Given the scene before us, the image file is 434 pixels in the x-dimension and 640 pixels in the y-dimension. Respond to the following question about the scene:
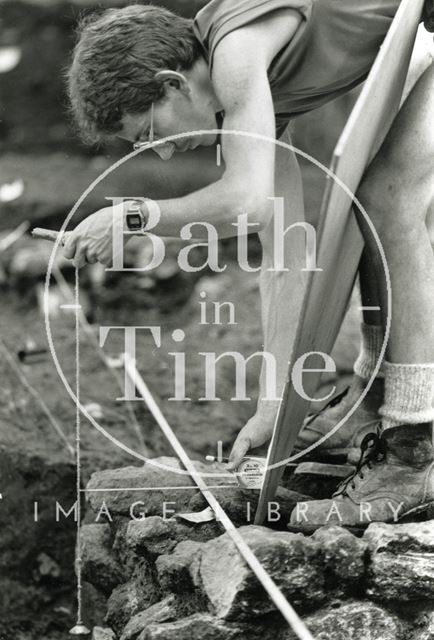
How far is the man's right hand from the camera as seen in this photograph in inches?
105

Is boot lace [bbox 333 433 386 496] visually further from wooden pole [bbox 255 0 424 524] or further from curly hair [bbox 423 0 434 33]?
curly hair [bbox 423 0 434 33]

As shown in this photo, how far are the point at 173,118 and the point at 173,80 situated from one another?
80mm

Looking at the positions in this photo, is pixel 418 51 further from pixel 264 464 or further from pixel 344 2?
pixel 264 464

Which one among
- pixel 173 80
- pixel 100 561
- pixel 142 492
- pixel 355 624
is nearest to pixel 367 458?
pixel 355 624

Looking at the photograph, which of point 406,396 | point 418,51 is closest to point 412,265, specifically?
point 406,396

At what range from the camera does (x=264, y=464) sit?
8.59ft

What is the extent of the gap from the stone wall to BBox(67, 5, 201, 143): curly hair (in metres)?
0.88

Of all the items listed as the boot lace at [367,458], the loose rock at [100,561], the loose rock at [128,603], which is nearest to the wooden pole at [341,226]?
the boot lace at [367,458]

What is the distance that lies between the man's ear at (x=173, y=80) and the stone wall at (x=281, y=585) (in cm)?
91

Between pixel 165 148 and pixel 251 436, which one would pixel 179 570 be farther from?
pixel 165 148

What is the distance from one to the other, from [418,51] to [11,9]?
336 cm

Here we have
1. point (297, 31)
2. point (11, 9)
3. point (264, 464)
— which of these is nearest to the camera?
point (297, 31)

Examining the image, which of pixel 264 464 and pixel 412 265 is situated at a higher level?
pixel 412 265

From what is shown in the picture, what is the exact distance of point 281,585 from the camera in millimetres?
2193
